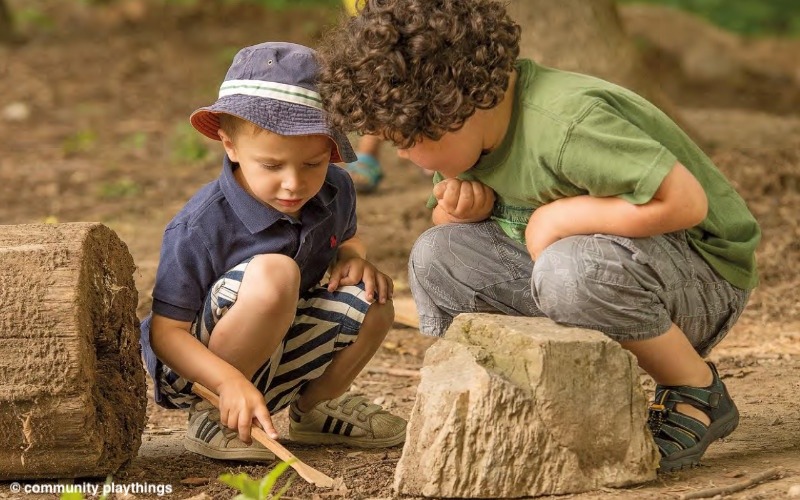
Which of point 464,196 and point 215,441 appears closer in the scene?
point 464,196

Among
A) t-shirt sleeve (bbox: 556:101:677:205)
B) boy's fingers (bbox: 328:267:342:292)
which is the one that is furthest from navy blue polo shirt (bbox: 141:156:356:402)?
t-shirt sleeve (bbox: 556:101:677:205)

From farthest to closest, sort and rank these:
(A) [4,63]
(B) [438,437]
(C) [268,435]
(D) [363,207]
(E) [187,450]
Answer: (A) [4,63] → (D) [363,207] → (E) [187,450] → (C) [268,435] → (B) [438,437]

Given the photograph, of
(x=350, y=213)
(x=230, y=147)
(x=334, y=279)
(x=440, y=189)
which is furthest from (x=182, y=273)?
(x=440, y=189)

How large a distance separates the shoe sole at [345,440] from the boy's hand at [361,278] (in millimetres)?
416

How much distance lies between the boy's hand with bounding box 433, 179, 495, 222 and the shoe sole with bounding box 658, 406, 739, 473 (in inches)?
32.0

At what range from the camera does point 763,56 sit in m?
11.3

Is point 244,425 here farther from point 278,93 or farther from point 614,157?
point 614,157

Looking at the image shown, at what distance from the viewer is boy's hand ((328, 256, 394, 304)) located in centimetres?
320

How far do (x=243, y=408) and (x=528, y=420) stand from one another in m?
0.74

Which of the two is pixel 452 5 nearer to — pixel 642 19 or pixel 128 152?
pixel 128 152


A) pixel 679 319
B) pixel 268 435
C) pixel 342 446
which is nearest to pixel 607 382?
pixel 679 319

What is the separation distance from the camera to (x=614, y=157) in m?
2.56

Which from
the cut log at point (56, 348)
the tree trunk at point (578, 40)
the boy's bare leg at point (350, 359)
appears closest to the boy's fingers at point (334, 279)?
the boy's bare leg at point (350, 359)

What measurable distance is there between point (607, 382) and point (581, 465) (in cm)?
20
